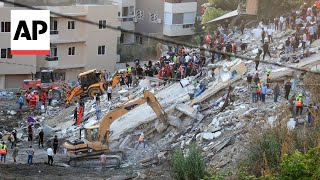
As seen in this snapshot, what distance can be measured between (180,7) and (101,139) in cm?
2635

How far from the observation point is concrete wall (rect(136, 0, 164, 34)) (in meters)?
60.2

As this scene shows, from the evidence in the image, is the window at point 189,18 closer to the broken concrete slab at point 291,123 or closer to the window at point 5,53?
the window at point 5,53

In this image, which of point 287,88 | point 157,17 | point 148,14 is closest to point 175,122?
point 287,88

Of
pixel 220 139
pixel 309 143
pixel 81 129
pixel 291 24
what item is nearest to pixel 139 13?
pixel 291 24

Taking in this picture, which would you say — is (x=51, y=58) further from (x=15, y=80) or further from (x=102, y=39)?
(x=102, y=39)

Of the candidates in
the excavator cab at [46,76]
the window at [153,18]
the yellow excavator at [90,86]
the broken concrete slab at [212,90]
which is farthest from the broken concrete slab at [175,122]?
the window at [153,18]

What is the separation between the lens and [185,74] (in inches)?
1585

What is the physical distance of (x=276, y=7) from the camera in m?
49.5

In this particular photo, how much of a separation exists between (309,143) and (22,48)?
24.9 metres

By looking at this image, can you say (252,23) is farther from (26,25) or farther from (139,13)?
(26,25)

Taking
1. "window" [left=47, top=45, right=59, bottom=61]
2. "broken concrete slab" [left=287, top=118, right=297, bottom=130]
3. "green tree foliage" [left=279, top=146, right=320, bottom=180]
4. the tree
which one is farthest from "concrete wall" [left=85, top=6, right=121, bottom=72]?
"green tree foliage" [left=279, top=146, right=320, bottom=180]

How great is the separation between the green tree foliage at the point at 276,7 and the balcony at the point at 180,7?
30.0 feet

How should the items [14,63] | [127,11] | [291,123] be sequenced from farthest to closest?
[127,11]
[14,63]
[291,123]

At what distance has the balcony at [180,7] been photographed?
58562 millimetres
